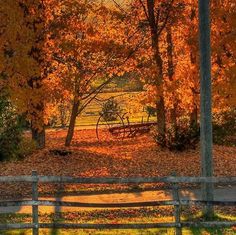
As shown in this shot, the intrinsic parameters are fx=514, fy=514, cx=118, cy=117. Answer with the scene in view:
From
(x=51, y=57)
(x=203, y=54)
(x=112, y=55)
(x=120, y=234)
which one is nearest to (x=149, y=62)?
(x=112, y=55)

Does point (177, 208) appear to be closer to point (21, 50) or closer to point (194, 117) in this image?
point (21, 50)

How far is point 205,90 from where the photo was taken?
1092cm

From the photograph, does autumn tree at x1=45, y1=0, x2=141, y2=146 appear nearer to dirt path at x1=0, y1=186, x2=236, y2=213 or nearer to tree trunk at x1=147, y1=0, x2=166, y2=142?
tree trunk at x1=147, y1=0, x2=166, y2=142

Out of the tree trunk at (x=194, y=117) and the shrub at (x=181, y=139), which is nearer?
the shrub at (x=181, y=139)

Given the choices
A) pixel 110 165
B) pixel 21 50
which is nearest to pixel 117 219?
pixel 110 165

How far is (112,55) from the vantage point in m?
20.3

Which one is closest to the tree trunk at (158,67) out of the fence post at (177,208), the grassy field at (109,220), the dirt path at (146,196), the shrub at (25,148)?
the shrub at (25,148)

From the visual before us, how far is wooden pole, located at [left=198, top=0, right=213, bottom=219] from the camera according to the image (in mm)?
10773

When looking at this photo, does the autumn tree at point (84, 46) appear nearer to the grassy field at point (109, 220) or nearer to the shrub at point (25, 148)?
the shrub at point (25, 148)

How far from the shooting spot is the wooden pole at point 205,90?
35.3 feet

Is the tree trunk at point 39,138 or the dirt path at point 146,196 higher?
the tree trunk at point 39,138

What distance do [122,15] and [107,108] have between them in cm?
2060

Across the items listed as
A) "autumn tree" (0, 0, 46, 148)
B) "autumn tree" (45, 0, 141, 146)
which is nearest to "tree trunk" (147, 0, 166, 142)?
"autumn tree" (45, 0, 141, 146)

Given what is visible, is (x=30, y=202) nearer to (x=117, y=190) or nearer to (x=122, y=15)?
(x=117, y=190)
